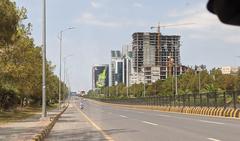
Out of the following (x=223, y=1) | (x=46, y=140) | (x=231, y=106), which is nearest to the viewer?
(x=223, y=1)

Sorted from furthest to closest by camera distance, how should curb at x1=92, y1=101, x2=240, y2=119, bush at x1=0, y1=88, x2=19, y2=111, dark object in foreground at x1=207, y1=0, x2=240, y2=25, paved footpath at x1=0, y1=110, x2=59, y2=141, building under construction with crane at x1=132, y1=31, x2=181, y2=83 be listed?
building under construction with crane at x1=132, y1=31, x2=181, y2=83 → bush at x1=0, y1=88, x2=19, y2=111 → curb at x1=92, y1=101, x2=240, y2=119 → paved footpath at x1=0, y1=110, x2=59, y2=141 → dark object in foreground at x1=207, y1=0, x2=240, y2=25

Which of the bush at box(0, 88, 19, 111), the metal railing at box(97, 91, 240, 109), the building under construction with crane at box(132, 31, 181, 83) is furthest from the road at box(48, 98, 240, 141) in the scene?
the building under construction with crane at box(132, 31, 181, 83)

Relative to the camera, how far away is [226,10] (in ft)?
11.3

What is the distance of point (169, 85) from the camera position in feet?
436

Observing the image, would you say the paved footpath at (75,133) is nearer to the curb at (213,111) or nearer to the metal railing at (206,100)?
the curb at (213,111)

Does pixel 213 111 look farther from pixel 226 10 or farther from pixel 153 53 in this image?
pixel 153 53

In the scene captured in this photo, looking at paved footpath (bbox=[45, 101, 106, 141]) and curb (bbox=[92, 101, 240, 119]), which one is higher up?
curb (bbox=[92, 101, 240, 119])

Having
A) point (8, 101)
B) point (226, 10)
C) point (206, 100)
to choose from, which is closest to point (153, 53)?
point (8, 101)

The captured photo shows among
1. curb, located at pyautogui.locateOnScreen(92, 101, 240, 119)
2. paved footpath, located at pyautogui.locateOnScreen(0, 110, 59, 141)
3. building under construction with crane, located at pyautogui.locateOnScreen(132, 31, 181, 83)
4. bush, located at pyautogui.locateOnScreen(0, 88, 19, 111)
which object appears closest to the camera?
paved footpath, located at pyautogui.locateOnScreen(0, 110, 59, 141)

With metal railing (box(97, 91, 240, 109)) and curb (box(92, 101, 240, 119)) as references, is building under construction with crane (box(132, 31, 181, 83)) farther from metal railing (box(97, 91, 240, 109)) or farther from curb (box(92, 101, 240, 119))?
curb (box(92, 101, 240, 119))

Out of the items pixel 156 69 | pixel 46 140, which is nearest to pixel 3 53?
pixel 46 140

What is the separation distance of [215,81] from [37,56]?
238 ft

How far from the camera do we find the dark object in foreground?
335 cm

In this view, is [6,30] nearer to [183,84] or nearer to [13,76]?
[13,76]
